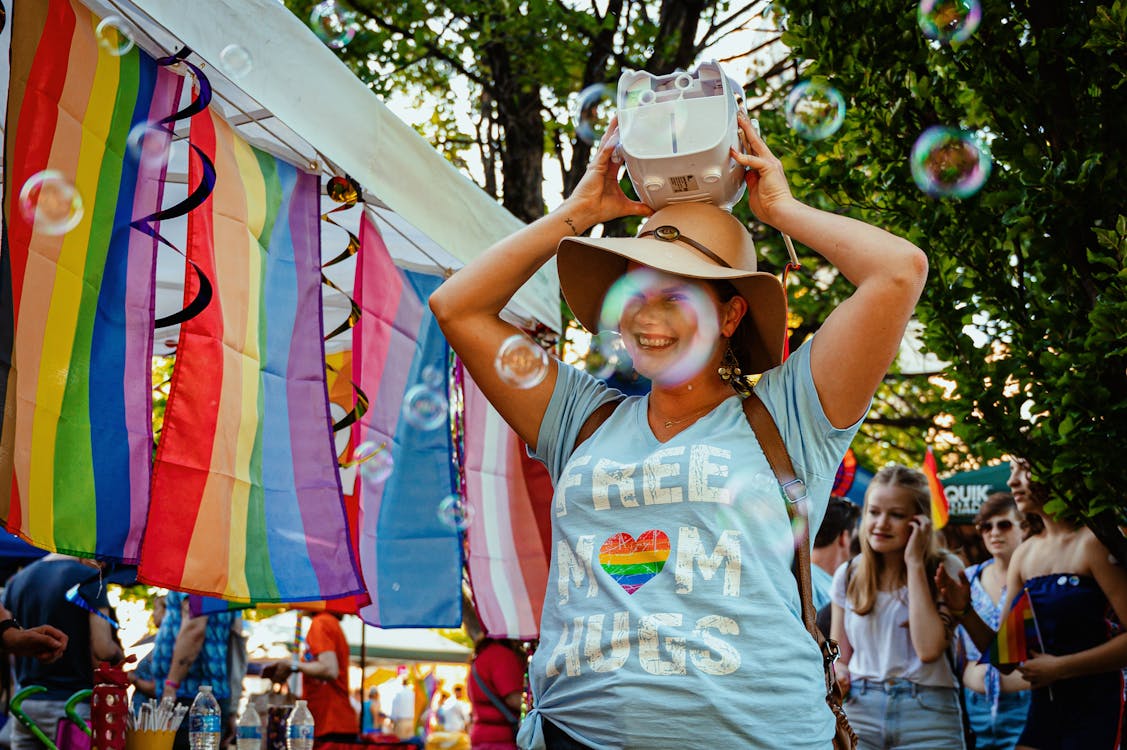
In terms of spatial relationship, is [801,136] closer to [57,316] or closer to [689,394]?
[689,394]

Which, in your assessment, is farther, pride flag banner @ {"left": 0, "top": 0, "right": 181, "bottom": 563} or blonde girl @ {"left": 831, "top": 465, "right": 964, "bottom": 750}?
blonde girl @ {"left": 831, "top": 465, "right": 964, "bottom": 750}

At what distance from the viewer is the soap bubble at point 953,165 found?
3.31 m

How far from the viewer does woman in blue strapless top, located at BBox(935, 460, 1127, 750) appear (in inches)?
153

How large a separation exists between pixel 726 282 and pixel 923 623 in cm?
251

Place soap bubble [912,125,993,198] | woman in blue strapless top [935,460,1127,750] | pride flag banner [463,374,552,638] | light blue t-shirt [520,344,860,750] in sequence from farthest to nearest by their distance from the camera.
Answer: pride flag banner [463,374,552,638], woman in blue strapless top [935,460,1127,750], soap bubble [912,125,993,198], light blue t-shirt [520,344,860,750]

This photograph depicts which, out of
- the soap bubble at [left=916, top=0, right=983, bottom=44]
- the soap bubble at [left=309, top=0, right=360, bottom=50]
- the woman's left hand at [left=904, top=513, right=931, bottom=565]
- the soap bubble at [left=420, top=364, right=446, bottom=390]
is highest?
the soap bubble at [left=309, top=0, right=360, bottom=50]

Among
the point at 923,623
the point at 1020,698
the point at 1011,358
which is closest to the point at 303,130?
the point at 1011,358

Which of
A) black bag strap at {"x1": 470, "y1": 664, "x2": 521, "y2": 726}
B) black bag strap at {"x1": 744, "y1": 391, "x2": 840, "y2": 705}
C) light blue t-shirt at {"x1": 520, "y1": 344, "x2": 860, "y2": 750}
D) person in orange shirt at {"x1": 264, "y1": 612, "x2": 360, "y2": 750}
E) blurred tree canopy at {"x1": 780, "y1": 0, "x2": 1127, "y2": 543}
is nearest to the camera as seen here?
light blue t-shirt at {"x1": 520, "y1": 344, "x2": 860, "y2": 750}

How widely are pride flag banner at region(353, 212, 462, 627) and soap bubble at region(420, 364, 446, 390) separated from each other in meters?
0.02

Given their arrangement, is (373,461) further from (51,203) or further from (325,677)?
(325,677)

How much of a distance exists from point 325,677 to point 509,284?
16.1 feet

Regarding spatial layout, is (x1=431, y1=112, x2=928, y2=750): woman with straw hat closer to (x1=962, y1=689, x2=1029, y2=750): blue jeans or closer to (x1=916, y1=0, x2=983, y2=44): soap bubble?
(x1=916, y1=0, x2=983, y2=44): soap bubble

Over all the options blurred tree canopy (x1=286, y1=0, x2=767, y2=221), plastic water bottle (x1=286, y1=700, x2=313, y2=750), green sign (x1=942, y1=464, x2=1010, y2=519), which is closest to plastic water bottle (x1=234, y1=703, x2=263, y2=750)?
plastic water bottle (x1=286, y1=700, x2=313, y2=750)

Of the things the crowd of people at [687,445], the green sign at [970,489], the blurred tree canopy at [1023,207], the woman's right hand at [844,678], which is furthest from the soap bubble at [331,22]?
the green sign at [970,489]
